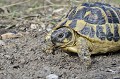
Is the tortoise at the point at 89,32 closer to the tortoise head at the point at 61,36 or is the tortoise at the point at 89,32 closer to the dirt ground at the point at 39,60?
the tortoise head at the point at 61,36

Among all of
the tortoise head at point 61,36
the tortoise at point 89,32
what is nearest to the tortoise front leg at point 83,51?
the tortoise at point 89,32

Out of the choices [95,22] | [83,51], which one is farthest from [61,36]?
[95,22]

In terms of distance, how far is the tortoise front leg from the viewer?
13.0 feet

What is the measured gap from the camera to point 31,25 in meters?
5.93

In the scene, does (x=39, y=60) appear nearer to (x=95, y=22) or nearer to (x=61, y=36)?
(x=61, y=36)

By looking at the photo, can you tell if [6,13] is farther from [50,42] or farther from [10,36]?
[50,42]

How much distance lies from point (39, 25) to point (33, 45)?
1.12 meters

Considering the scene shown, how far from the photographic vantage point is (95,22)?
13.8ft

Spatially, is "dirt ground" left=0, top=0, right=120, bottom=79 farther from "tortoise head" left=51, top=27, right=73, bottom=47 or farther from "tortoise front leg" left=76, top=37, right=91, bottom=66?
"tortoise head" left=51, top=27, right=73, bottom=47

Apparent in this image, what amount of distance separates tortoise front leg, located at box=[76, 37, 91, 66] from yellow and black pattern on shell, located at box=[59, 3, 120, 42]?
8cm

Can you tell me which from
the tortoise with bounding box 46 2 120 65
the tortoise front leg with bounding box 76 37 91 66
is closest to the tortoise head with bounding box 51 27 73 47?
the tortoise with bounding box 46 2 120 65

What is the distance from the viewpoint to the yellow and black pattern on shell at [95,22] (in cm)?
413

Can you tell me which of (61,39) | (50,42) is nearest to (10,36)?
(50,42)

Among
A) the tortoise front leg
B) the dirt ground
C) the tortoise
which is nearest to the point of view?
the dirt ground
